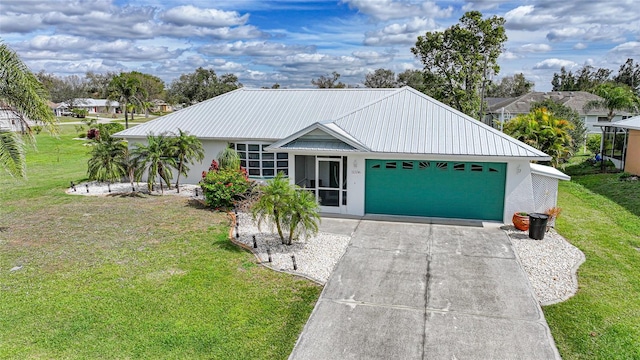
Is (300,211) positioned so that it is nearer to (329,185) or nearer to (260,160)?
(329,185)

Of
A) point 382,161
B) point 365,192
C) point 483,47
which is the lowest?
point 365,192

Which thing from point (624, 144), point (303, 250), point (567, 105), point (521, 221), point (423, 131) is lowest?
point (303, 250)

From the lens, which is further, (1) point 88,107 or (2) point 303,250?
(1) point 88,107

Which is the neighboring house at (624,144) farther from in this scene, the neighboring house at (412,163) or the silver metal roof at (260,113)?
the silver metal roof at (260,113)

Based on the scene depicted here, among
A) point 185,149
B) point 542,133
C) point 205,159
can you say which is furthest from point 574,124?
point 185,149

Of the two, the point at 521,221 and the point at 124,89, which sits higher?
the point at 124,89

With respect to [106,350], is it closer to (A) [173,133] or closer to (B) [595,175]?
(A) [173,133]

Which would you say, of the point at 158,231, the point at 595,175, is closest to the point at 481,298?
the point at 158,231
